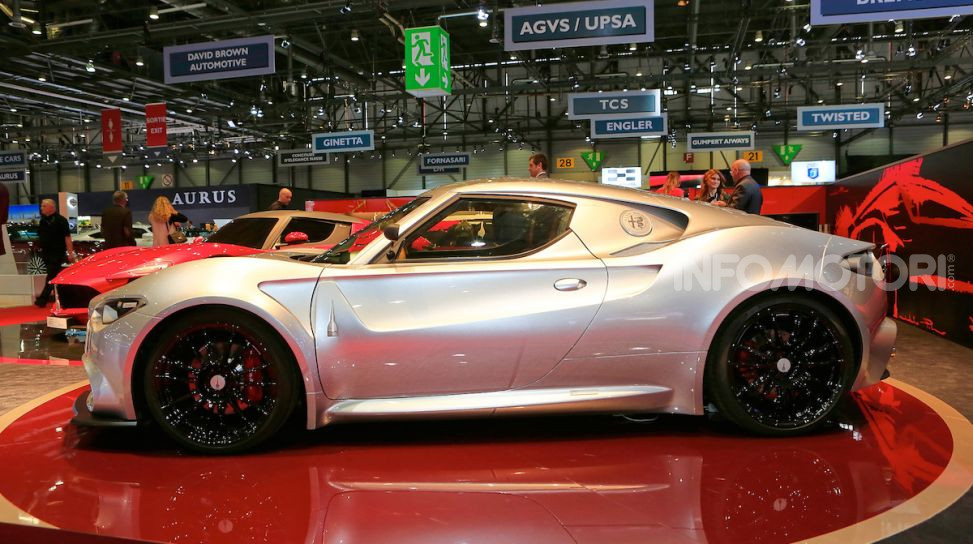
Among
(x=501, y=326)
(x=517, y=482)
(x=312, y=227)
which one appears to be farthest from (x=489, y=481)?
(x=312, y=227)

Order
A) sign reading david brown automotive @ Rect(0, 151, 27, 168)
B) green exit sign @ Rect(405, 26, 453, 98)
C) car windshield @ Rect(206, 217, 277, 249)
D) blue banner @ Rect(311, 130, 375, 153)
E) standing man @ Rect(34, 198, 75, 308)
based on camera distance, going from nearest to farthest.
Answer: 1. car windshield @ Rect(206, 217, 277, 249)
2. standing man @ Rect(34, 198, 75, 308)
3. green exit sign @ Rect(405, 26, 453, 98)
4. blue banner @ Rect(311, 130, 375, 153)
5. sign reading david brown automotive @ Rect(0, 151, 27, 168)

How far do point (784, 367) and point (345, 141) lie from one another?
17.2 m

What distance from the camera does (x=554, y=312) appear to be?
2.66 m

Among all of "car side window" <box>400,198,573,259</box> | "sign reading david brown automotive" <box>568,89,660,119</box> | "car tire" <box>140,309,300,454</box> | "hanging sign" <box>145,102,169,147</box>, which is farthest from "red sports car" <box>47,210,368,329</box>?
"hanging sign" <box>145,102,169,147</box>

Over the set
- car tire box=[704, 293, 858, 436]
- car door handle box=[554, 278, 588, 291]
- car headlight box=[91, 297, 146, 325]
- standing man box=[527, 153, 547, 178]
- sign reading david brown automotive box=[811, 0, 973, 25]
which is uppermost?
sign reading david brown automotive box=[811, 0, 973, 25]

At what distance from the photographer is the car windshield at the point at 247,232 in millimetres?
6137

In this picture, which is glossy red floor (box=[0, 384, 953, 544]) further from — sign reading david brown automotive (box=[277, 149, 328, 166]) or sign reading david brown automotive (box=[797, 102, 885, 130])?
sign reading david brown automotive (box=[277, 149, 328, 166])

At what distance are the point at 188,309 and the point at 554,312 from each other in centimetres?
156

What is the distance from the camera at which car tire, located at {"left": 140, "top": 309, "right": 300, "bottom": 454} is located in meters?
2.71

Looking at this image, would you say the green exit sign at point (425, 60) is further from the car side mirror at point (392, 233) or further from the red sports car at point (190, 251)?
the car side mirror at point (392, 233)

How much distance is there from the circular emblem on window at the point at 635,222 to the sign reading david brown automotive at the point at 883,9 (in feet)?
19.2

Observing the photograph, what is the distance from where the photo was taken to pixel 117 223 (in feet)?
27.6

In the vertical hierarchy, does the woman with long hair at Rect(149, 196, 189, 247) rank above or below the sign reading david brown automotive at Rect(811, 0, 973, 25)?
below

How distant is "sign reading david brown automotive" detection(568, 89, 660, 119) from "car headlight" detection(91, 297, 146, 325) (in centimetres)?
1387
